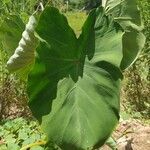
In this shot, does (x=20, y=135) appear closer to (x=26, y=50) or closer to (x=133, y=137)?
(x=133, y=137)

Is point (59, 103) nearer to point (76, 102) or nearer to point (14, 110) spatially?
point (76, 102)

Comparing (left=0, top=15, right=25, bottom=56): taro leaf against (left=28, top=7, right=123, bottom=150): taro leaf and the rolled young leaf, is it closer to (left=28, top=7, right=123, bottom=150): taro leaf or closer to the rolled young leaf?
the rolled young leaf

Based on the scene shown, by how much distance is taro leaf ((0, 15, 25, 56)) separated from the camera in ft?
10.2

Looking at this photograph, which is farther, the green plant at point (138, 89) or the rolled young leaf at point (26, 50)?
the green plant at point (138, 89)

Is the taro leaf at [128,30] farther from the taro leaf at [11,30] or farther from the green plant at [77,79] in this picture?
the taro leaf at [11,30]

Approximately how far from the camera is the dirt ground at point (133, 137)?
4.21 metres

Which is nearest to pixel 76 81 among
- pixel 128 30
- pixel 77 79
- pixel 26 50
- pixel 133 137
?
pixel 77 79

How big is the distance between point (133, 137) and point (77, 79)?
2.11 m

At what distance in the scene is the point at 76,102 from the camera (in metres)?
2.73

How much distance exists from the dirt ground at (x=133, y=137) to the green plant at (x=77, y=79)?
148 cm

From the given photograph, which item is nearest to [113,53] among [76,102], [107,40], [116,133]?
[107,40]

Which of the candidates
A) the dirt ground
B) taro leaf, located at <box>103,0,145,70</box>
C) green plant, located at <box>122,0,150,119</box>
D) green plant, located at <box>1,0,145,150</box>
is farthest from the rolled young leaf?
green plant, located at <box>122,0,150,119</box>

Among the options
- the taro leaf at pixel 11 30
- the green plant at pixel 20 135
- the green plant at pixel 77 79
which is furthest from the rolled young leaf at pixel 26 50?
the green plant at pixel 20 135

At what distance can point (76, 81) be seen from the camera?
2.77m
